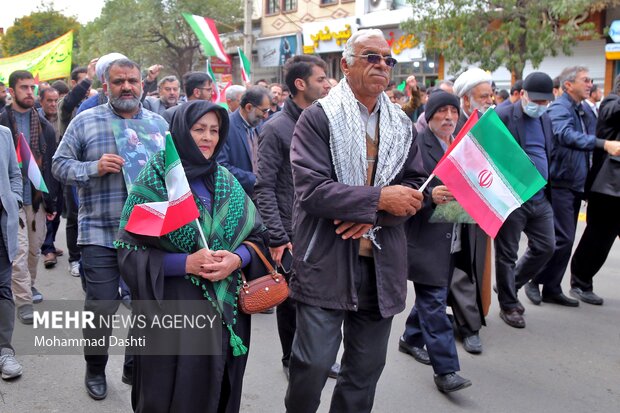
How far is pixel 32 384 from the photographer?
429 centimetres

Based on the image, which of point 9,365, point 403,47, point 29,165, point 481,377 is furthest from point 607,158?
point 403,47

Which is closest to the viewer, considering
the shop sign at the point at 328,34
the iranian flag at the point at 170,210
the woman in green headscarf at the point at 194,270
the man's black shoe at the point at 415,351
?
the iranian flag at the point at 170,210

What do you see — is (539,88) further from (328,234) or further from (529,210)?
(328,234)

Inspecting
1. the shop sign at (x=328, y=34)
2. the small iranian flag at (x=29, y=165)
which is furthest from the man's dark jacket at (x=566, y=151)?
the shop sign at (x=328, y=34)

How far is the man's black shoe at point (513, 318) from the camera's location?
550cm

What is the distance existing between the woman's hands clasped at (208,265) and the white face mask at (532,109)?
340cm

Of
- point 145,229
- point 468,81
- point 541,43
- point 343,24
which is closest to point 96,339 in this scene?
point 145,229

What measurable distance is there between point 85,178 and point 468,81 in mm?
2905

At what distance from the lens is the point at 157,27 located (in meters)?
29.9

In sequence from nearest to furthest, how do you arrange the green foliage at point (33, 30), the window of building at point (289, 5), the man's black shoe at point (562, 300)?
the man's black shoe at point (562, 300)
the window of building at point (289, 5)
the green foliage at point (33, 30)

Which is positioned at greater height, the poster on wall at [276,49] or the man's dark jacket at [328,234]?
the poster on wall at [276,49]

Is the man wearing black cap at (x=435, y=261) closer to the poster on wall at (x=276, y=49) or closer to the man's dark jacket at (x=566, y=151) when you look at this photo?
the man's dark jacket at (x=566, y=151)

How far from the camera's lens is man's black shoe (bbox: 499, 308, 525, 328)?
5.50m

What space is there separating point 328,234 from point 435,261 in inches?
55.5
